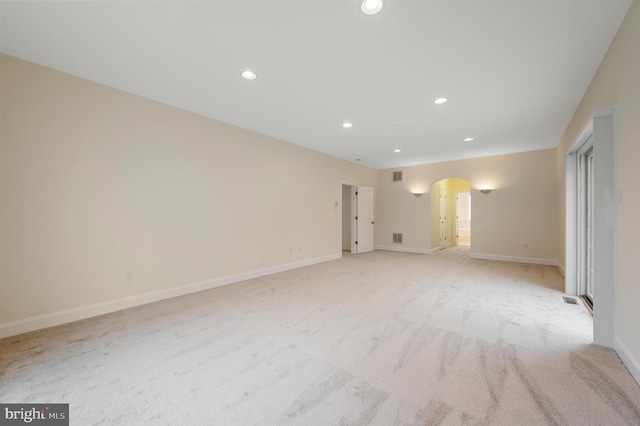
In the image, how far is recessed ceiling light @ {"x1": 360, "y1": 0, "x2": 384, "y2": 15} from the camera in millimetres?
1879

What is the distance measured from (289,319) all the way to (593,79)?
4.45 metres

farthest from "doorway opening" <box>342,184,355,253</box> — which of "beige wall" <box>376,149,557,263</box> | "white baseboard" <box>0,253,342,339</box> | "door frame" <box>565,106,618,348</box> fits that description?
"door frame" <box>565,106,618,348</box>

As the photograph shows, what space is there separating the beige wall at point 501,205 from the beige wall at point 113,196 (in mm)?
4993

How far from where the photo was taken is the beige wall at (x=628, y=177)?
1.86 metres

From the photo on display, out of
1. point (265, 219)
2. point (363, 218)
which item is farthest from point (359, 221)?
point (265, 219)

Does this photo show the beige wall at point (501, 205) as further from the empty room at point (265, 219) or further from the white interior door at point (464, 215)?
the white interior door at point (464, 215)

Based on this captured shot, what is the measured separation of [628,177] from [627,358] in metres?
1.44

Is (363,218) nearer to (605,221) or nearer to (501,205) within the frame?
(501,205)

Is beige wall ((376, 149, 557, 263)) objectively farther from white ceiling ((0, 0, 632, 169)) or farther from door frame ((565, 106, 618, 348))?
door frame ((565, 106, 618, 348))

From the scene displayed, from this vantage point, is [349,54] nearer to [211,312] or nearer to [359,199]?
[211,312]

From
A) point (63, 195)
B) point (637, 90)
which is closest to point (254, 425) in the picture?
point (63, 195)

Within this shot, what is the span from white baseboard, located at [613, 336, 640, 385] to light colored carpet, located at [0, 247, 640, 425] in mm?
54

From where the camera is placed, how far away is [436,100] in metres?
3.47

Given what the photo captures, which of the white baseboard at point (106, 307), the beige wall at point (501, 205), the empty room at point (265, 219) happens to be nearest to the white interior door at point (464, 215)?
the beige wall at point (501, 205)
